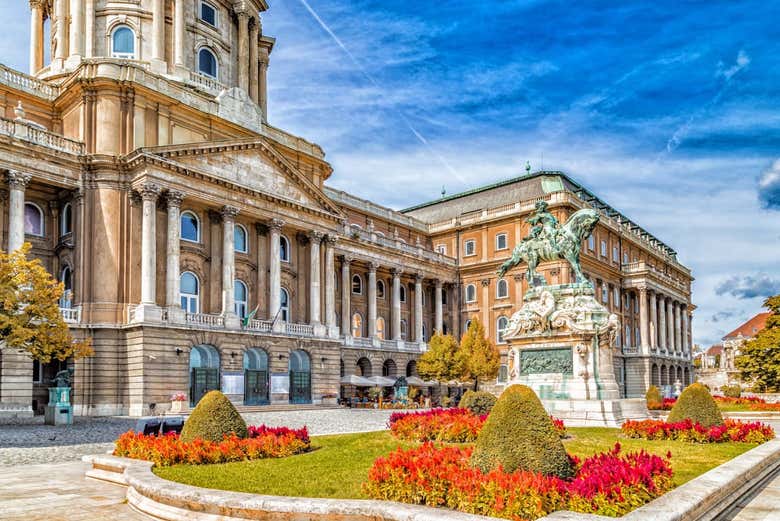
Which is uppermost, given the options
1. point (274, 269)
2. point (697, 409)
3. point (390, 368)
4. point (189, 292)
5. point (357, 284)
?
point (274, 269)

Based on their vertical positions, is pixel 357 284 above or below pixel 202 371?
above

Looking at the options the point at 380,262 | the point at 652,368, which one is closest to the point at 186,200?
the point at 380,262

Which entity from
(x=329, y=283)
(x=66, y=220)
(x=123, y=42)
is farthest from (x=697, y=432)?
(x=123, y=42)

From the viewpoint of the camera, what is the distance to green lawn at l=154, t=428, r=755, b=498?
1096 cm

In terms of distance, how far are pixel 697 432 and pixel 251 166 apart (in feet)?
111

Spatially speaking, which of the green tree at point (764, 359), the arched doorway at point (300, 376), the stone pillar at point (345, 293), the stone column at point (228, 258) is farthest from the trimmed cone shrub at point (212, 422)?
the green tree at point (764, 359)

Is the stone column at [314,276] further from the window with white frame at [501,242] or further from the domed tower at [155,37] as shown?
the window with white frame at [501,242]

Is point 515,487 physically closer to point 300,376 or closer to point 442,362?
point 300,376

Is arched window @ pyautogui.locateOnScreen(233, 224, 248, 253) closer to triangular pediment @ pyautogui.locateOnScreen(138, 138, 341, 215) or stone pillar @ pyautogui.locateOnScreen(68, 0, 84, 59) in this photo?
triangular pediment @ pyautogui.locateOnScreen(138, 138, 341, 215)

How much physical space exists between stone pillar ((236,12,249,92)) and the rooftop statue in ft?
122

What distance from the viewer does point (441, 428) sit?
18.6m

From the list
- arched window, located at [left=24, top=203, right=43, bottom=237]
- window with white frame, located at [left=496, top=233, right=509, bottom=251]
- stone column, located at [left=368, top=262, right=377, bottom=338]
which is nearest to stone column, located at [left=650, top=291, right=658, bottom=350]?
window with white frame, located at [left=496, top=233, right=509, bottom=251]

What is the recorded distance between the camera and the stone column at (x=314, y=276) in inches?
1954

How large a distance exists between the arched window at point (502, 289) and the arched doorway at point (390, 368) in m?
14.5
